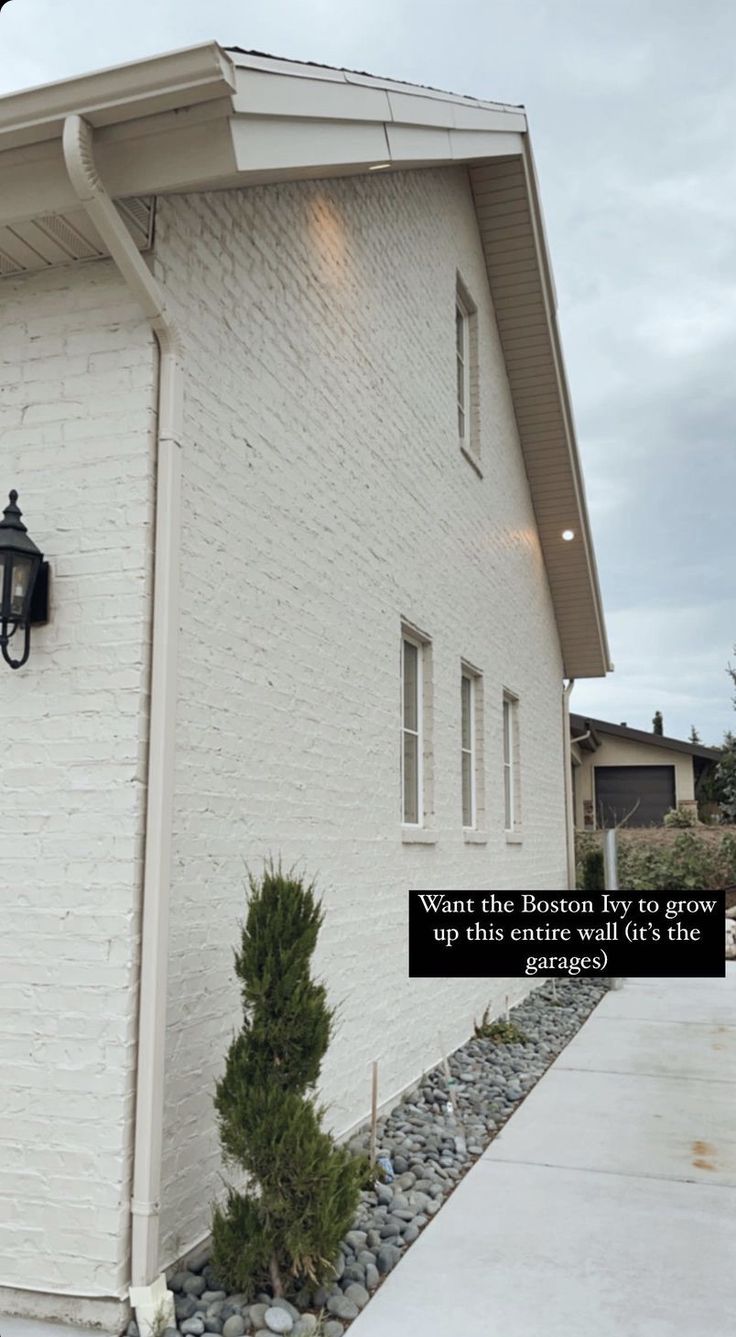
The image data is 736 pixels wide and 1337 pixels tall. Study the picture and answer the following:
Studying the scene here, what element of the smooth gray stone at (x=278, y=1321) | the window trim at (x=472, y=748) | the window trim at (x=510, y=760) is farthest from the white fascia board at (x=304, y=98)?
the window trim at (x=510, y=760)

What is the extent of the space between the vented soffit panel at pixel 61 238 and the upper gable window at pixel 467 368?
571cm

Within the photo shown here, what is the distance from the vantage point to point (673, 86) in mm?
14445

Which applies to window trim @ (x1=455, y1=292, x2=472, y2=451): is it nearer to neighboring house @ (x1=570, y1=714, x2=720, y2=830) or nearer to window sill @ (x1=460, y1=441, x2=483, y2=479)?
window sill @ (x1=460, y1=441, x2=483, y2=479)

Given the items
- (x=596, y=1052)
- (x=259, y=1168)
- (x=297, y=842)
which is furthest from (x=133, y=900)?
(x=596, y=1052)

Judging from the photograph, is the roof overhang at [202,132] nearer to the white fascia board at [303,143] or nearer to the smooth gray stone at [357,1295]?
the white fascia board at [303,143]

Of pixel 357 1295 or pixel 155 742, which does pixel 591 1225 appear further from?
pixel 155 742

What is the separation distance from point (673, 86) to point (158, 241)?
13.4m

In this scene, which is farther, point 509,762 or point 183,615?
point 509,762

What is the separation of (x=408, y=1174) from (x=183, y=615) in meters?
2.86

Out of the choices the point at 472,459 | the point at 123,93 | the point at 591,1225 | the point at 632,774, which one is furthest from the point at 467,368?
the point at 632,774

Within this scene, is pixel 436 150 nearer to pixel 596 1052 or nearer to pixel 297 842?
pixel 297 842

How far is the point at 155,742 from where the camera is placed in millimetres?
3537

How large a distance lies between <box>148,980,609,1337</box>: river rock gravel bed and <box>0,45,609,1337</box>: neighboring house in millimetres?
203

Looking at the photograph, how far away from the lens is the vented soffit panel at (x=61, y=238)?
3502 millimetres
